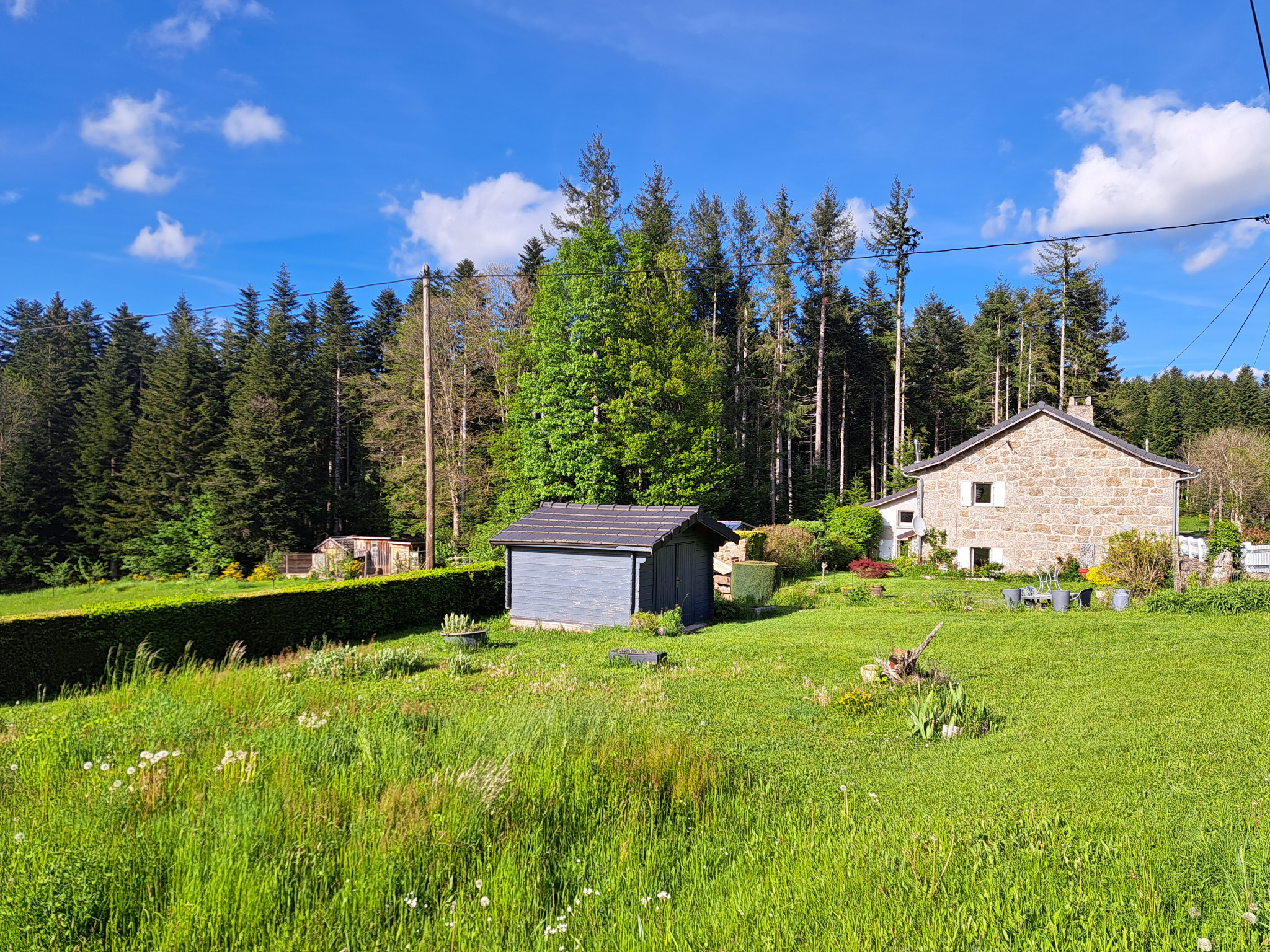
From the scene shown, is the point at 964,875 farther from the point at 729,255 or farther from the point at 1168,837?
the point at 729,255

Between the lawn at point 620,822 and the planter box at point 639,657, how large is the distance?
2.93 m

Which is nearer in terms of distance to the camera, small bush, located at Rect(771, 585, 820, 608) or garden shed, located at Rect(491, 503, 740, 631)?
garden shed, located at Rect(491, 503, 740, 631)

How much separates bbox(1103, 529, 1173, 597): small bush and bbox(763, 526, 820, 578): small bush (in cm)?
1054

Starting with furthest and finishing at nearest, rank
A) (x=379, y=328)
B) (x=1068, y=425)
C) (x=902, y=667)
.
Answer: (x=379, y=328) → (x=1068, y=425) → (x=902, y=667)

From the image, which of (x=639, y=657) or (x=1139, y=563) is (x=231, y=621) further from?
(x=1139, y=563)

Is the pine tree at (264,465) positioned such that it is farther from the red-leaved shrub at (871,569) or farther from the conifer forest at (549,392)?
the red-leaved shrub at (871,569)

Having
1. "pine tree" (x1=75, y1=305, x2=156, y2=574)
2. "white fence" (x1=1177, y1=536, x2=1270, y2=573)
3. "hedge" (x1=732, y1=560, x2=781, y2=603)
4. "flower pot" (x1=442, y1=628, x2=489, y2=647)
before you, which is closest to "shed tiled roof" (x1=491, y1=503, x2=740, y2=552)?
"flower pot" (x1=442, y1=628, x2=489, y2=647)

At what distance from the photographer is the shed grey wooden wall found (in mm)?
17438

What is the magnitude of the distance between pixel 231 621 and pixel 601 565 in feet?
27.8

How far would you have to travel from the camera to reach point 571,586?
1803 cm

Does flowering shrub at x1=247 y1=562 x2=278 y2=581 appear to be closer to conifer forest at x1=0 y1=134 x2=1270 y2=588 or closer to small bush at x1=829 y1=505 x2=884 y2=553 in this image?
conifer forest at x1=0 y1=134 x2=1270 y2=588

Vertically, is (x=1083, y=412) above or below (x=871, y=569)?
above

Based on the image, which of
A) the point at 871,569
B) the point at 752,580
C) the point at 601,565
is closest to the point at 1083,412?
the point at 871,569

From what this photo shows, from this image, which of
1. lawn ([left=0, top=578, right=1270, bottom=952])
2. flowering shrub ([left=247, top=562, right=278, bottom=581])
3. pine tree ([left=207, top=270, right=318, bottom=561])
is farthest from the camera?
pine tree ([left=207, top=270, right=318, bottom=561])
